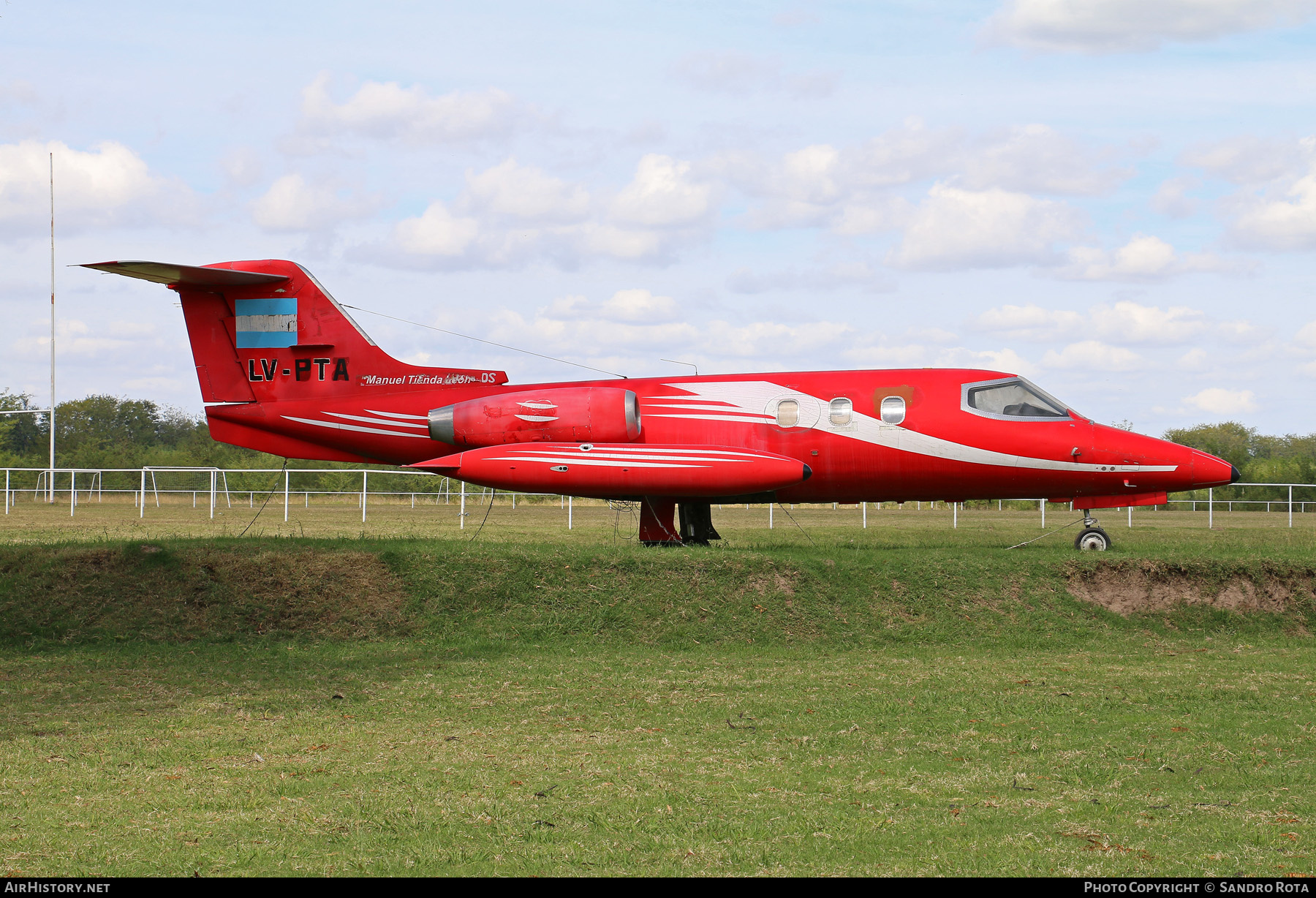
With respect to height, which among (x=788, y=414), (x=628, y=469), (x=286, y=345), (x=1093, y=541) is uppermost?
(x=286, y=345)

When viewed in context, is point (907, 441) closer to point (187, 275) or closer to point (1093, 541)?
point (1093, 541)

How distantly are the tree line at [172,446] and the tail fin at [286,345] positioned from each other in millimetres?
31508

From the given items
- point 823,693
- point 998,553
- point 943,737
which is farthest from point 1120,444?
point 943,737

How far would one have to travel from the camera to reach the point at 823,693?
10.6m

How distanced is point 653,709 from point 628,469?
24.8 feet

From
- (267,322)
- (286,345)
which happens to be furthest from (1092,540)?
(267,322)

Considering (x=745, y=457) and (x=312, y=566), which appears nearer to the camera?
(x=312, y=566)

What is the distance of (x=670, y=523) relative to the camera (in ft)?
60.3

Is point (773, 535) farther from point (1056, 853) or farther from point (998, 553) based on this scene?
point (1056, 853)

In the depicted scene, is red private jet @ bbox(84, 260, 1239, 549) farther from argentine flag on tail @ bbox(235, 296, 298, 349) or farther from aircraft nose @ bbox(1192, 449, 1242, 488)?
argentine flag on tail @ bbox(235, 296, 298, 349)

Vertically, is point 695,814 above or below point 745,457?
below

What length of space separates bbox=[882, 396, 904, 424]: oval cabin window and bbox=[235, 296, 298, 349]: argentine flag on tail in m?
10.4

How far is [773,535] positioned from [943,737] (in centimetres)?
1886

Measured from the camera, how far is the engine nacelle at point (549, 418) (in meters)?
17.6
